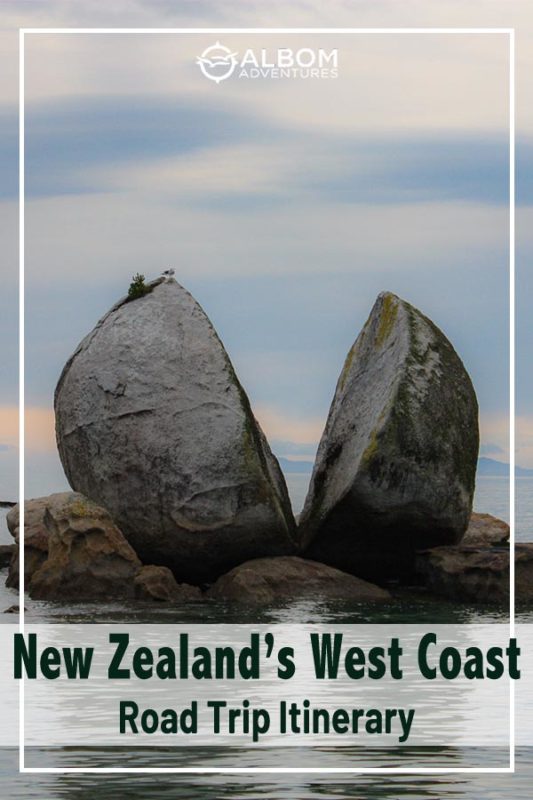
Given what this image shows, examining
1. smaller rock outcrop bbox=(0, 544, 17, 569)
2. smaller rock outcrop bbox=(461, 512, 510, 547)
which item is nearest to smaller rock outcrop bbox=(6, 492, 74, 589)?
smaller rock outcrop bbox=(0, 544, 17, 569)

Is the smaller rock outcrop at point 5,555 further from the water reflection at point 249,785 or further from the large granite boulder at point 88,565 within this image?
the water reflection at point 249,785

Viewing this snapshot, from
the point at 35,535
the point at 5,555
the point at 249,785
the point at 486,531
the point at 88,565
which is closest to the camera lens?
the point at 249,785

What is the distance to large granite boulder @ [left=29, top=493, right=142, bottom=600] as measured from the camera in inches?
892

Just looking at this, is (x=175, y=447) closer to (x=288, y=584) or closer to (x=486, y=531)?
(x=288, y=584)

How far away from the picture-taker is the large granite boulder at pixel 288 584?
73.8 feet

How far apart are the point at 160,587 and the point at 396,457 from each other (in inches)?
156

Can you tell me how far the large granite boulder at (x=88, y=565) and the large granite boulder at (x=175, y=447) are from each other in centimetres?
88

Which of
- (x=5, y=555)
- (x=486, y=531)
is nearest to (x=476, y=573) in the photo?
(x=486, y=531)

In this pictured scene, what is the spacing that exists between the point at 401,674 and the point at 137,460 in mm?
8432

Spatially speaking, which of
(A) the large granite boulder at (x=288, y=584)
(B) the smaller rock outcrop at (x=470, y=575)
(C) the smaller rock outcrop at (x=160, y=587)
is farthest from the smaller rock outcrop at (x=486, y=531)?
(C) the smaller rock outcrop at (x=160, y=587)

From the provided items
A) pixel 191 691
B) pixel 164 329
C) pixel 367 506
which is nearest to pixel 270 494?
pixel 367 506

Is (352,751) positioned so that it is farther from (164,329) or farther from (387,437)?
(164,329)

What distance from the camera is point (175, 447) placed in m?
23.3

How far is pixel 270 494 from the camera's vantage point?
23.5 metres
